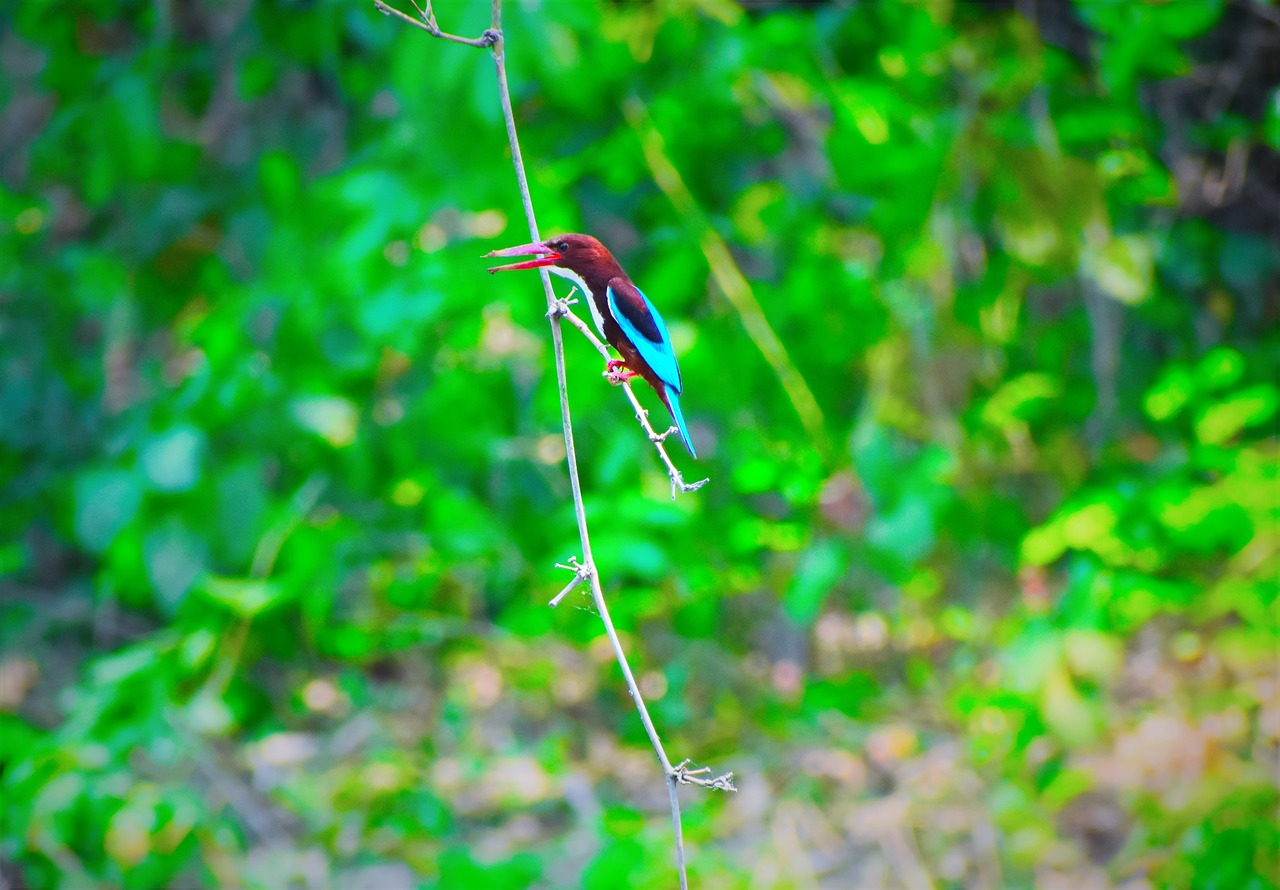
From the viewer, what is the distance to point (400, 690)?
390 cm

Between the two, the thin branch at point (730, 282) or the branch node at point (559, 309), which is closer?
the branch node at point (559, 309)

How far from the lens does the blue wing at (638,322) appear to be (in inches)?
40.1

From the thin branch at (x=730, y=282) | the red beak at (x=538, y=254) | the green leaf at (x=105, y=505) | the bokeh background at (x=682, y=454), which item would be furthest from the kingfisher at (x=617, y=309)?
the green leaf at (x=105, y=505)

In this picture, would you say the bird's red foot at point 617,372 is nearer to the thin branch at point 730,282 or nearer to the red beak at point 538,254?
the red beak at point 538,254

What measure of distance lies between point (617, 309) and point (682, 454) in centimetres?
220

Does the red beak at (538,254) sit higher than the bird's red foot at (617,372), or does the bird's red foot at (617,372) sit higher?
the red beak at (538,254)

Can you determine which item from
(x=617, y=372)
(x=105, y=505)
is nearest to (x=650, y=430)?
(x=617, y=372)

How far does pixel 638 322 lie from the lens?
102cm

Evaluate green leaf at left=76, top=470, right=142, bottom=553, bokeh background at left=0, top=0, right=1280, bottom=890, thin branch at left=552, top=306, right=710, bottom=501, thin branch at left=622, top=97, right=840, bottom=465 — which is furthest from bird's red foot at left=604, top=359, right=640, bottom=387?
green leaf at left=76, top=470, right=142, bottom=553

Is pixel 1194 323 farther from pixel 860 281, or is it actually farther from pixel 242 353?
pixel 242 353

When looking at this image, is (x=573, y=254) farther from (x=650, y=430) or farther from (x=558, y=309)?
(x=650, y=430)

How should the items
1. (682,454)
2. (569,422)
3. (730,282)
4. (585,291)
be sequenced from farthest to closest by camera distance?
1. (682,454)
2. (730,282)
3. (585,291)
4. (569,422)

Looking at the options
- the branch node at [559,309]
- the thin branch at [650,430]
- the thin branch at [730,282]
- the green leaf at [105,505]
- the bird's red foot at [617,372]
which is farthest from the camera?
the green leaf at [105,505]

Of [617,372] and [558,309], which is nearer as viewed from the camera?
[558,309]
